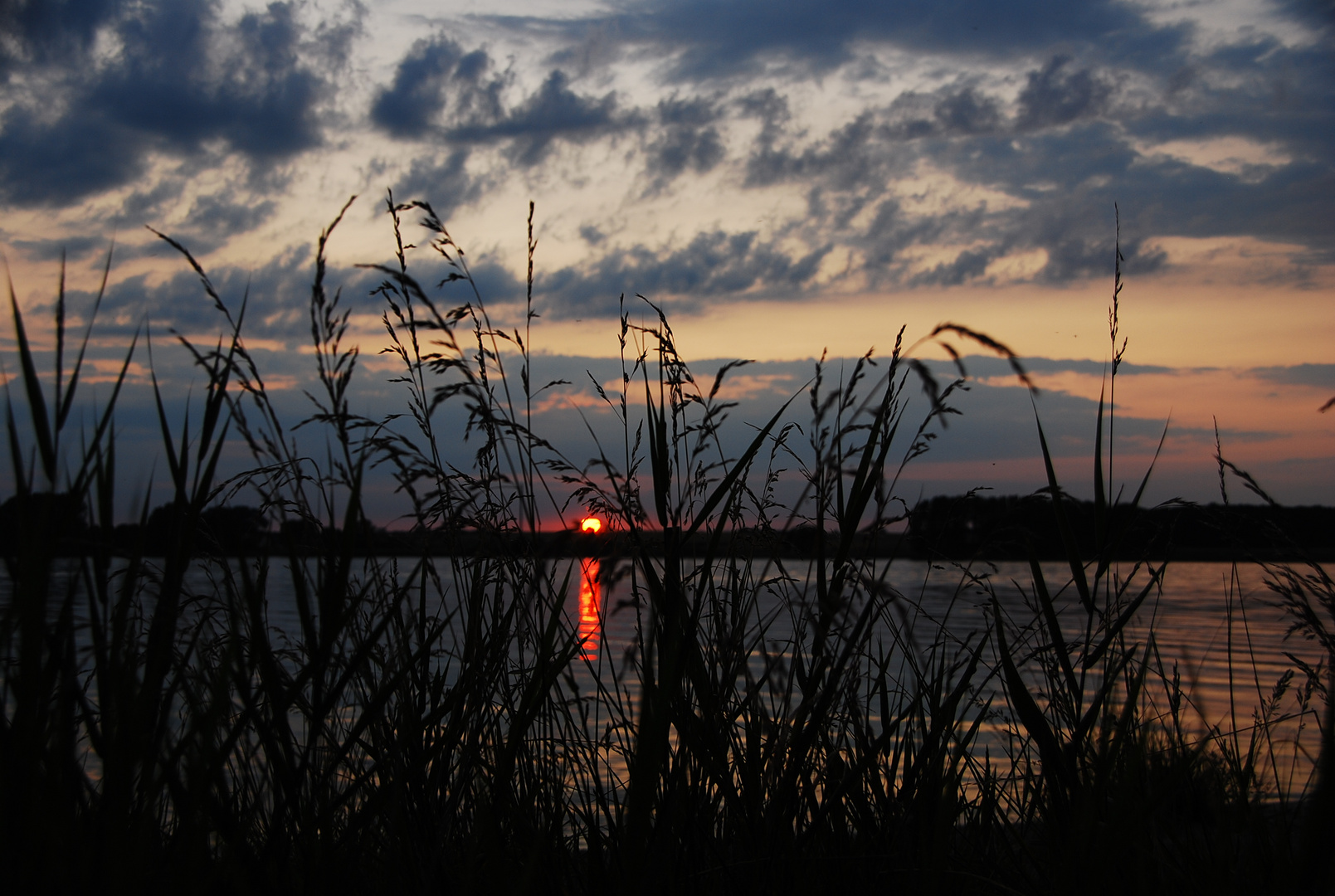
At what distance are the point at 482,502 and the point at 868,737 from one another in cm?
95

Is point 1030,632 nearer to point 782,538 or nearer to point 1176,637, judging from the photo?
point 782,538

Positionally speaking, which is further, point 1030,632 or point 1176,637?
point 1176,637

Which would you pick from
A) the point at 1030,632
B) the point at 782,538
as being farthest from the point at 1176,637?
the point at 782,538

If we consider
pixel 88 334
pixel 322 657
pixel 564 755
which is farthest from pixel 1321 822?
pixel 88 334

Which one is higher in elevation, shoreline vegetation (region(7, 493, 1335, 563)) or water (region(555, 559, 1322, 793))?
shoreline vegetation (region(7, 493, 1335, 563))

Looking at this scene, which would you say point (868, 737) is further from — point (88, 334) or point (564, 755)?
point (88, 334)

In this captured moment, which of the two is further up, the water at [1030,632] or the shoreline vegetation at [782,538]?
the shoreline vegetation at [782,538]

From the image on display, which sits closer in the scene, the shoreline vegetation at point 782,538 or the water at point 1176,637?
the shoreline vegetation at point 782,538

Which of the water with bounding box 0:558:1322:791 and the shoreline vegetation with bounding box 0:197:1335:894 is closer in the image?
the shoreline vegetation with bounding box 0:197:1335:894

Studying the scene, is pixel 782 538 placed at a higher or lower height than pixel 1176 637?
higher

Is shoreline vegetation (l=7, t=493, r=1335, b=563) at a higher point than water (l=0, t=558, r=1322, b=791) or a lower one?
higher

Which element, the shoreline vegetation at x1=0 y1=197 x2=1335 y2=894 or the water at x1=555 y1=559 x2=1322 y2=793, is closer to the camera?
the shoreline vegetation at x1=0 y1=197 x2=1335 y2=894

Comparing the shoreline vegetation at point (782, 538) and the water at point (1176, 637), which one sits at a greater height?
the shoreline vegetation at point (782, 538)

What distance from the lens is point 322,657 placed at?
1.12 m
